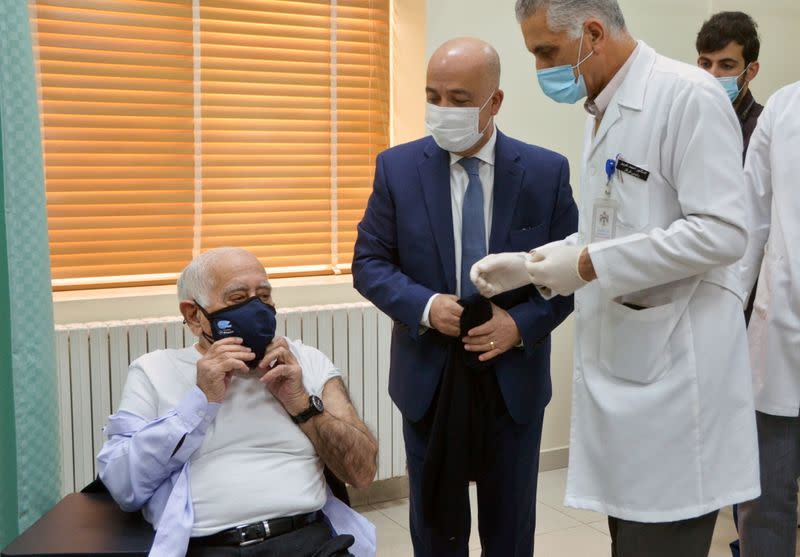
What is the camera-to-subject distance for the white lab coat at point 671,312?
5.08ft

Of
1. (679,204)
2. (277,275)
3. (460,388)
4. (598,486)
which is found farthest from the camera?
(277,275)

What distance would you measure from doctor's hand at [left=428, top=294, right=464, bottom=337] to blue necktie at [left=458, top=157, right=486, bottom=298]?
0.10m

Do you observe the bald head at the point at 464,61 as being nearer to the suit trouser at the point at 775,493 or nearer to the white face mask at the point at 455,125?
the white face mask at the point at 455,125

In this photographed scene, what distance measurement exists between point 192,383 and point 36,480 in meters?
0.49

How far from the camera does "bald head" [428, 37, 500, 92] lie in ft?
7.00

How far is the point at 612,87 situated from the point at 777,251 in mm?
817

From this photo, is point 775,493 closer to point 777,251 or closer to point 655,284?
point 777,251

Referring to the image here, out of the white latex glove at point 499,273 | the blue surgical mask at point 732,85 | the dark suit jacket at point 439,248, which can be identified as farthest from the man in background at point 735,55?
the white latex glove at point 499,273

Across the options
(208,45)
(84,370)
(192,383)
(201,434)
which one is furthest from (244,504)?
(208,45)

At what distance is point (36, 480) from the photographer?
6.97 feet

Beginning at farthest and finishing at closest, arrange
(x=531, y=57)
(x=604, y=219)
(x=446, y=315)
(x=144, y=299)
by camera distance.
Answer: (x=531, y=57) → (x=144, y=299) → (x=446, y=315) → (x=604, y=219)

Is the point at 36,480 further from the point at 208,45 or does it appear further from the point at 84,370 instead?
the point at 208,45

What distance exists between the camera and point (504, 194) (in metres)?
2.18

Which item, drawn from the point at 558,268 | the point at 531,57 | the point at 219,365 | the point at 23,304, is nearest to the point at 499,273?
the point at 558,268
